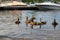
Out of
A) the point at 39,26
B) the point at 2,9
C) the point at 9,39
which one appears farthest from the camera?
the point at 2,9

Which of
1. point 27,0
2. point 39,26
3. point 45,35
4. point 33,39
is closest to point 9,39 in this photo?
point 33,39

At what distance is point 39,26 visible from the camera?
78.2 ft

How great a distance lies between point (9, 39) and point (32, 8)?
38432mm

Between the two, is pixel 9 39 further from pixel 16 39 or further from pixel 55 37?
pixel 55 37

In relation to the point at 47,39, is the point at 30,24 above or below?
below

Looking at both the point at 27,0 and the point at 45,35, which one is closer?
the point at 45,35

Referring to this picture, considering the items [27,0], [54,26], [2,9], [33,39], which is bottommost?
[27,0]

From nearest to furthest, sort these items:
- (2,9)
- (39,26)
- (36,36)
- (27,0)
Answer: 1. (36,36)
2. (39,26)
3. (2,9)
4. (27,0)

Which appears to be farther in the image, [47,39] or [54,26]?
[54,26]

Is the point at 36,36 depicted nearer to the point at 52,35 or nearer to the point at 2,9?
the point at 52,35

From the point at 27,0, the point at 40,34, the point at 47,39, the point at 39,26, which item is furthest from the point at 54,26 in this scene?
the point at 27,0

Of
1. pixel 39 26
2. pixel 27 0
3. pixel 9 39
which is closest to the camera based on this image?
pixel 9 39

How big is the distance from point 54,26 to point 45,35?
544 centimetres

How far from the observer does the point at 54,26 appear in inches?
955
